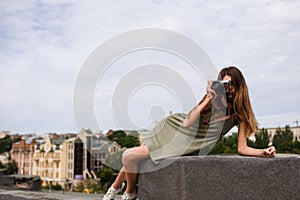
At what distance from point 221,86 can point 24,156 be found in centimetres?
5652

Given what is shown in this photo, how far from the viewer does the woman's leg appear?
2623 millimetres

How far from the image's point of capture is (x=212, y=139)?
2.66 metres

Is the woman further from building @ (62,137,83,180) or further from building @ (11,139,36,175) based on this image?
building @ (11,139,36,175)

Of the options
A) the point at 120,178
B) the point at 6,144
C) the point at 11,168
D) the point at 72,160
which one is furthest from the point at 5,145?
the point at 120,178

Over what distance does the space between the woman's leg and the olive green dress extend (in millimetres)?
49

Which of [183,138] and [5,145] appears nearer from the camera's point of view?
[183,138]

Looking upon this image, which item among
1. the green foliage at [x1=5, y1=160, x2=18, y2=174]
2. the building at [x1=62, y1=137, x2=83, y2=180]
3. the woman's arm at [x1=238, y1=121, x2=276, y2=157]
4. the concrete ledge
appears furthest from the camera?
the building at [x1=62, y1=137, x2=83, y2=180]

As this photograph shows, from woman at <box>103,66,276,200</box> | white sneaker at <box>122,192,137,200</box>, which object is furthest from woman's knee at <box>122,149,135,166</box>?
white sneaker at <box>122,192,137,200</box>

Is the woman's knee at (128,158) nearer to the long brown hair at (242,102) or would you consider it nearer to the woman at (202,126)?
the woman at (202,126)

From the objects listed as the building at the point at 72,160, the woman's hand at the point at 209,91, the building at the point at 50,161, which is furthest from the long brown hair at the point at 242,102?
the building at the point at 50,161

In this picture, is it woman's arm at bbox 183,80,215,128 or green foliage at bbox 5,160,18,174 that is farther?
green foliage at bbox 5,160,18,174

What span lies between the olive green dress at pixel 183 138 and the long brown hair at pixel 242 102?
3.6 inches

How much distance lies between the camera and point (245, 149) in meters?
2.45

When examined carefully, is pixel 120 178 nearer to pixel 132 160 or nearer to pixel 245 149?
pixel 132 160
